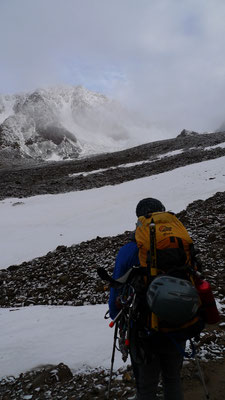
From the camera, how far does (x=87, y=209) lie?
66.8 feet

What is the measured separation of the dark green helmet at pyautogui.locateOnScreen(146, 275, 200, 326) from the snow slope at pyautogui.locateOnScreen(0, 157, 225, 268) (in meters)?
11.6

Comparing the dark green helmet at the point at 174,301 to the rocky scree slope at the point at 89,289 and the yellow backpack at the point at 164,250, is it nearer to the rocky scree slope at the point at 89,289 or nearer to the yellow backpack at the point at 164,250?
the yellow backpack at the point at 164,250

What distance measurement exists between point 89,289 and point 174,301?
7.01 meters

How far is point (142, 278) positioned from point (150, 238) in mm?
489

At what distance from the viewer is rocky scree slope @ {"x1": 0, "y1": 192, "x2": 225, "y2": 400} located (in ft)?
15.1

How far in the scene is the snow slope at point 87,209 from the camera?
15133mm

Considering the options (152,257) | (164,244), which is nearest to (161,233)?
(164,244)

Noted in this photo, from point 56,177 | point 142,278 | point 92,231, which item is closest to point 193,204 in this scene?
point 92,231

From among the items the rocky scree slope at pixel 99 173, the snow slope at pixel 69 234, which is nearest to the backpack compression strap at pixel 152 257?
the snow slope at pixel 69 234

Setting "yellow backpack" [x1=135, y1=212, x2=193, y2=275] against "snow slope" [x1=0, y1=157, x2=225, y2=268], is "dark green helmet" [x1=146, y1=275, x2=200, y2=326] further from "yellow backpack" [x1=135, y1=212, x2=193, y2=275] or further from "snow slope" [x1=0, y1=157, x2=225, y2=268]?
"snow slope" [x1=0, y1=157, x2=225, y2=268]

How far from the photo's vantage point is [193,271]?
303cm

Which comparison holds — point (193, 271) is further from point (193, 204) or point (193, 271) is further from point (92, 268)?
point (193, 204)

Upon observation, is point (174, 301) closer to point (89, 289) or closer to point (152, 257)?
point (152, 257)

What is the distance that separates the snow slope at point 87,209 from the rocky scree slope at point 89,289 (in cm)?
142
